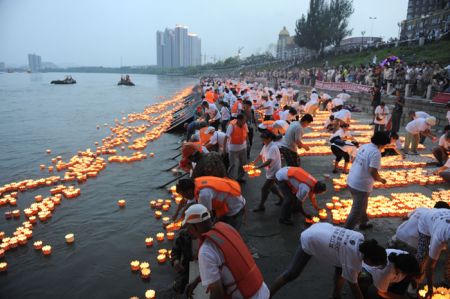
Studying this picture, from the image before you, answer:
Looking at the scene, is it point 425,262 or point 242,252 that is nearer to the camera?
point 242,252

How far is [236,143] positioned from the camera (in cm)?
823

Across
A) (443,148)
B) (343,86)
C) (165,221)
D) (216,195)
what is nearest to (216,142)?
(165,221)

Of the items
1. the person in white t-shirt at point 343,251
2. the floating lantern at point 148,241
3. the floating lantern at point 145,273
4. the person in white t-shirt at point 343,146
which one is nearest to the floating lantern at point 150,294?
the floating lantern at point 145,273

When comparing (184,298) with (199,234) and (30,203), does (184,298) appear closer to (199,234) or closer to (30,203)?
(199,234)

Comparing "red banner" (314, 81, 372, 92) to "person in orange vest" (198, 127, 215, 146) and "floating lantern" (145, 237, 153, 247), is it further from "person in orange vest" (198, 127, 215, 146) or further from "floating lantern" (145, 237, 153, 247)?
"floating lantern" (145, 237, 153, 247)

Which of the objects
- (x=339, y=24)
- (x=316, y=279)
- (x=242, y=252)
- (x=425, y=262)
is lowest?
(x=316, y=279)

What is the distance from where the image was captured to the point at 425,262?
4.43 meters

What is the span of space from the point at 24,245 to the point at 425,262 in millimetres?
7269

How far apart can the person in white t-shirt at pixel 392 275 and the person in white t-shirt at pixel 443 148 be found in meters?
6.23

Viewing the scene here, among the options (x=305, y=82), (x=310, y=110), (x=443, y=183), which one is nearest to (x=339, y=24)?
(x=305, y=82)

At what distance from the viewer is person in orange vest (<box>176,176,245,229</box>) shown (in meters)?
4.24

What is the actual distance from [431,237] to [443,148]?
6.45m

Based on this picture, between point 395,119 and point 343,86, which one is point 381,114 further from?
point 343,86

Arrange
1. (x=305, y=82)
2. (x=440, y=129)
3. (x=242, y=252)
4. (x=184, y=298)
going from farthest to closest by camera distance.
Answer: (x=305, y=82), (x=440, y=129), (x=184, y=298), (x=242, y=252)
